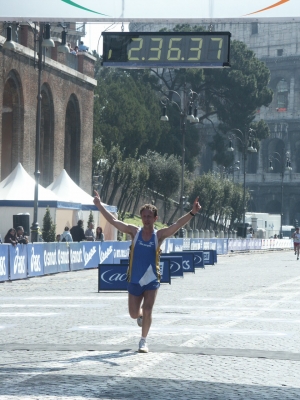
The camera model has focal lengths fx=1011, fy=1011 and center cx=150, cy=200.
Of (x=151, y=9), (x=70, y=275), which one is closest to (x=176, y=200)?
(x=70, y=275)

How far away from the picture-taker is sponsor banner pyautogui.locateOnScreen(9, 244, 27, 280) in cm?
2649

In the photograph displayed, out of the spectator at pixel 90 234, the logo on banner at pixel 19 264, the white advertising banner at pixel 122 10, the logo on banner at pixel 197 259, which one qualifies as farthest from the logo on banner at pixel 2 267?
the logo on banner at pixel 197 259

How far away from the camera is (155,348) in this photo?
11.5 metres

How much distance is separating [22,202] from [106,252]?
4.71 metres

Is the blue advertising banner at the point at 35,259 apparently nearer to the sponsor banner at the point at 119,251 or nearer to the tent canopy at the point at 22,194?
the sponsor banner at the point at 119,251

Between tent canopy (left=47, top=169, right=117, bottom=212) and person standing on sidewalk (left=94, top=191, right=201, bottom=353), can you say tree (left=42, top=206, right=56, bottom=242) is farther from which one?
person standing on sidewalk (left=94, top=191, right=201, bottom=353)

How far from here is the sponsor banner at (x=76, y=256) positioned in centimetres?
3262

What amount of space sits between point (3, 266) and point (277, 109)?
101 metres

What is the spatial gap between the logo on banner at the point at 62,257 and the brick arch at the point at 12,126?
18956 mm

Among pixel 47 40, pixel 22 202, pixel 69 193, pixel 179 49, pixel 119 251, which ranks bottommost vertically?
pixel 119 251

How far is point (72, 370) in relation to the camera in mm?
9602

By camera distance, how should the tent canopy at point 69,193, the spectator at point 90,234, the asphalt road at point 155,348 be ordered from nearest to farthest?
1. the asphalt road at point 155,348
2. the spectator at point 90,234
3. the tent canopy at point 69,193

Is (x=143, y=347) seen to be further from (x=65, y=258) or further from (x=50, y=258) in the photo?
(x=65, y=258)

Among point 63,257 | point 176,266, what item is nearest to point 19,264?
point 63,257
